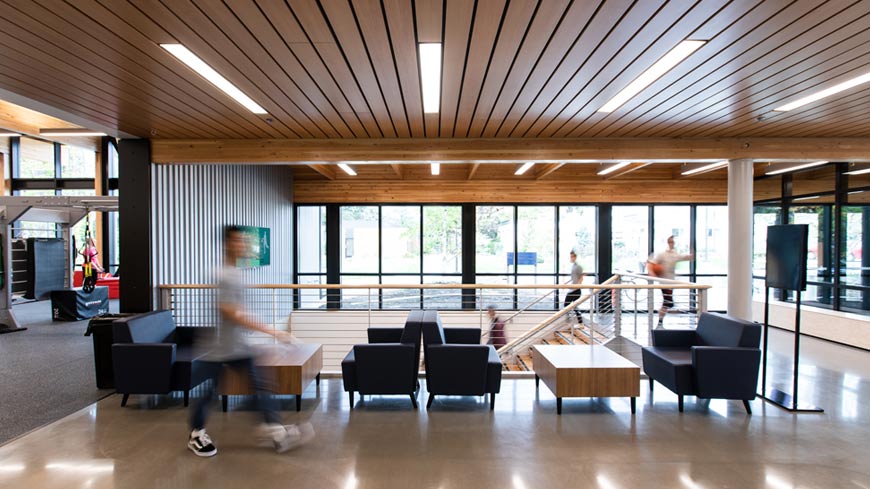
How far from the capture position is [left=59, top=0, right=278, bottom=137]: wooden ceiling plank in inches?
101

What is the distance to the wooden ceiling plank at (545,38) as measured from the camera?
2479mm

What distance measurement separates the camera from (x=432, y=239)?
33.3ft

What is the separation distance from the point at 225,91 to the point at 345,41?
5.28 ft

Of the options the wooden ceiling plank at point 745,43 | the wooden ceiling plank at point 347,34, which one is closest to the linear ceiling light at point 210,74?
the wooden ceiling plank at point 347,34

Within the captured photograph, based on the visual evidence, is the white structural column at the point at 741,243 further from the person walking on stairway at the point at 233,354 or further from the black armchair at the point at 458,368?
the person walking on stairway at the point at 233,354

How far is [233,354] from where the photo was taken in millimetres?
3217

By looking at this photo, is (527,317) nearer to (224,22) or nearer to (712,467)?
(712,467)

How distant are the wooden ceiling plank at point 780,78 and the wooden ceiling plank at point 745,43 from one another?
0.08m

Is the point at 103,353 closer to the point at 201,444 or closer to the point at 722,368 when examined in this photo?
the point at 201,444

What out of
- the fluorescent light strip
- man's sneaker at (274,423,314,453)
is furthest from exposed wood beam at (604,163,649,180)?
man's sneaker at (274,423,314,453)

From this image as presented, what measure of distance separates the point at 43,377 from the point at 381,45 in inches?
228

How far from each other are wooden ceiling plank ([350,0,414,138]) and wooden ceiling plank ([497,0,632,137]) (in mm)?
1105

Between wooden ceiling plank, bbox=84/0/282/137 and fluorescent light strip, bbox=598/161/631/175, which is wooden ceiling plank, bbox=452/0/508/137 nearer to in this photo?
wooden ceiling plank, bbox=84/0/282/137

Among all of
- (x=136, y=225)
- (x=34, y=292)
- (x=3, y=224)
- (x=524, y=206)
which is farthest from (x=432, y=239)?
(x=34, y=292)
